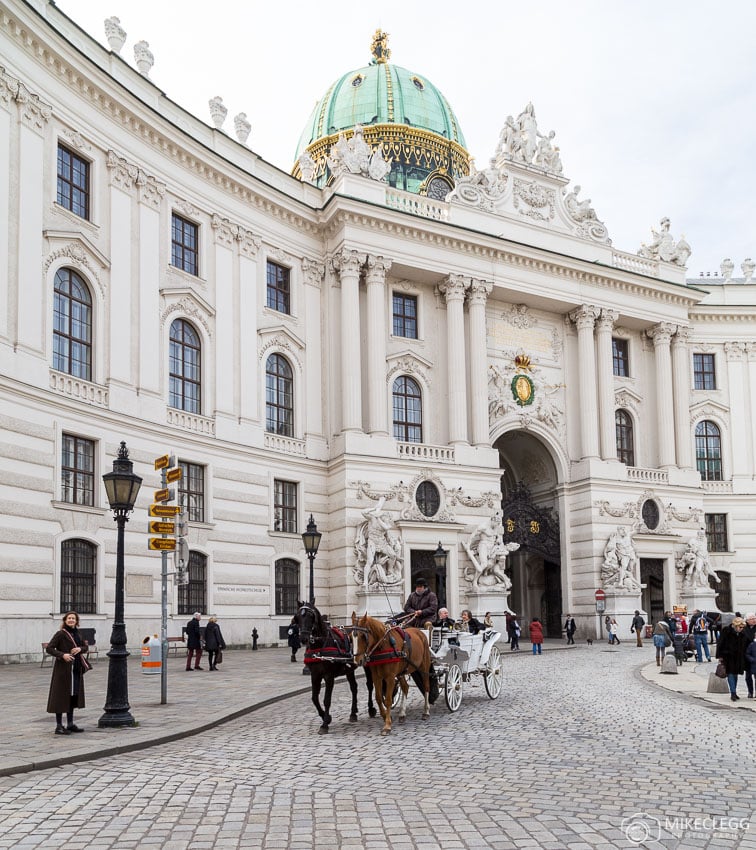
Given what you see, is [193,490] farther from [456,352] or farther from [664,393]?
[664,393]

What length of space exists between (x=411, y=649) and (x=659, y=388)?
37.7 meters

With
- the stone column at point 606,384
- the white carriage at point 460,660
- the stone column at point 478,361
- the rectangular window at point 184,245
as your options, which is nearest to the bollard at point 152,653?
the white carriage at point 460,660

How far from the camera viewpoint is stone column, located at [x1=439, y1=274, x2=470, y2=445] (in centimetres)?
4262

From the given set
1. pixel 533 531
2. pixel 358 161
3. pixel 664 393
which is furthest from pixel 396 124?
pixel 533 531

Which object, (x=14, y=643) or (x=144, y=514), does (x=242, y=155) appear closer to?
(x=144, y=514)

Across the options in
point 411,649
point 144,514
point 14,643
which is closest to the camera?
point 411,649

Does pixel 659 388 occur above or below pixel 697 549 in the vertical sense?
above

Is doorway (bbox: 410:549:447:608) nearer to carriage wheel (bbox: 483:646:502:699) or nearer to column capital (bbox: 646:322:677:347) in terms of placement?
column capital (bbox: 646:322:677:347)

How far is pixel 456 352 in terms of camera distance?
43344mm

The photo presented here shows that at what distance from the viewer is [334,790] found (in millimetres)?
9875

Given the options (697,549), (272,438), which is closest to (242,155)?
(272,438)

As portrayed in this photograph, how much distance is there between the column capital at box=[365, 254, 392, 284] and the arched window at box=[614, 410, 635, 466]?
1488cm

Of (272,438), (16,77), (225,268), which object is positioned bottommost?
(272,438)

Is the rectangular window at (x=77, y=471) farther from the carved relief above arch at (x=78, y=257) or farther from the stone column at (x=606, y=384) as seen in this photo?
the stone column at (x=606, y=384)
